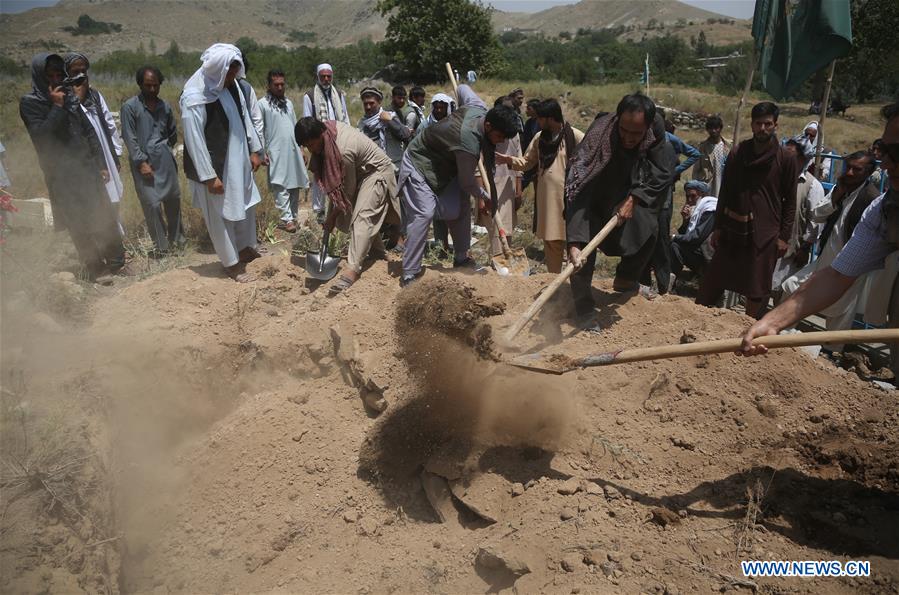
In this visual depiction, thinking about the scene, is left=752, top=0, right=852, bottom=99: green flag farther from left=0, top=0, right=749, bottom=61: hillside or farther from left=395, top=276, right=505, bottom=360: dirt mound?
left=0, top=0, right=749, bottom=61: hillside

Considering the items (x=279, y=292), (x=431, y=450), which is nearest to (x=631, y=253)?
(x=431, y=450)

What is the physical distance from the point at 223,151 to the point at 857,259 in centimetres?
426

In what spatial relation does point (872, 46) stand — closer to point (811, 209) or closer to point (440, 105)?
point (811, 209)

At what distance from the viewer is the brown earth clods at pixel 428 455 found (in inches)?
95.7

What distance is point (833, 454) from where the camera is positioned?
277 cm

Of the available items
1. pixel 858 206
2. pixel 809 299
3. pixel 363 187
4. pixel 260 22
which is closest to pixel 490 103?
pixel 363 187

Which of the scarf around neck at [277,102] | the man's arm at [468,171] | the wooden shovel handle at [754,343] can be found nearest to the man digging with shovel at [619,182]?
the man's arm at [468,171]

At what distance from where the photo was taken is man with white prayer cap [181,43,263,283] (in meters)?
4.34

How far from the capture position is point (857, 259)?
248cm

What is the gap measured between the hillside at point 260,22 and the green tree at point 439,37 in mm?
30428

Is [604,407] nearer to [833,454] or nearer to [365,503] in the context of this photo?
[833,454]

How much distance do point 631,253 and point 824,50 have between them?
108 inches

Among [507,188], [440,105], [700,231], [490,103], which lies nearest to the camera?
[700,231]

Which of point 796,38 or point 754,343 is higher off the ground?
point 796,38
